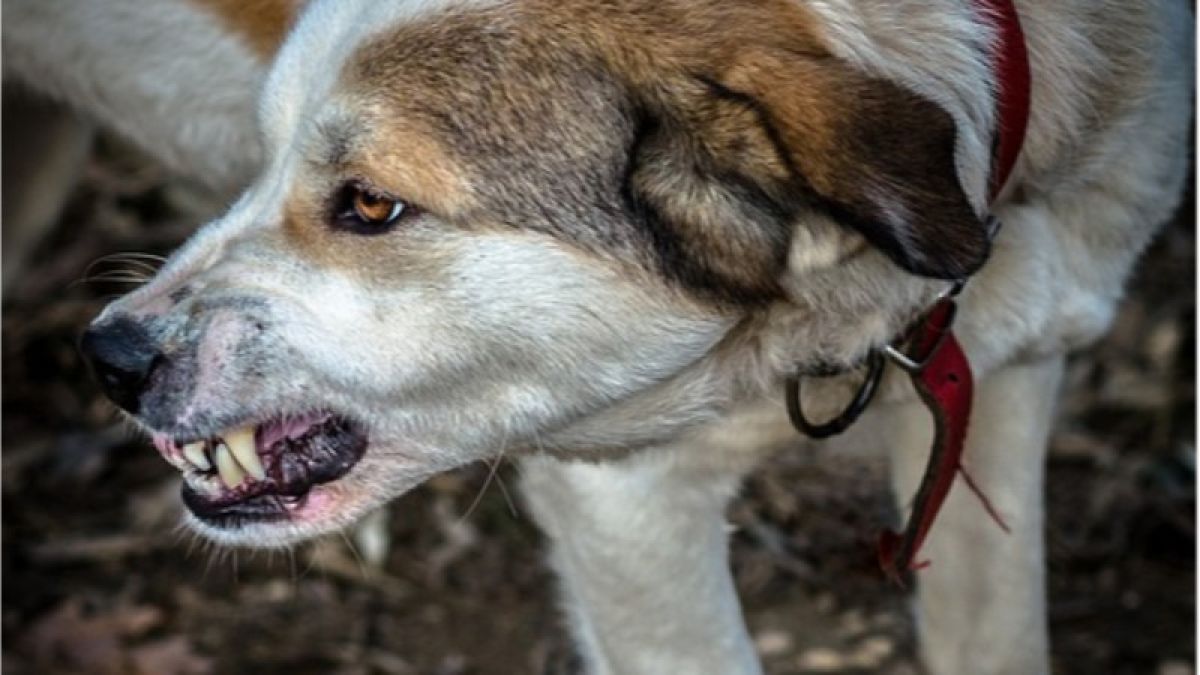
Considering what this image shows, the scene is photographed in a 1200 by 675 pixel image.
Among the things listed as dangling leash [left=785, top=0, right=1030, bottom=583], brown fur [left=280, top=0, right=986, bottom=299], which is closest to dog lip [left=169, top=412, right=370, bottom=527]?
brown fur [left=280, top=0, right=986, bottom=299]

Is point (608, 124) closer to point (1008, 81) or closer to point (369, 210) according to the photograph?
point (369, 210)

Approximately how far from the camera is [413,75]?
300cm

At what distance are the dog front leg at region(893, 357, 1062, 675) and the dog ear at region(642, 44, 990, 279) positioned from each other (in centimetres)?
109

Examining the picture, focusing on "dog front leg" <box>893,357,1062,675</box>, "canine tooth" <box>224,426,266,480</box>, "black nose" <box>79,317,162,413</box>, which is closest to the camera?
"black nose" <box>79,317,162,413</box>

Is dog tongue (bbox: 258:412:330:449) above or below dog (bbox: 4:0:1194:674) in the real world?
below

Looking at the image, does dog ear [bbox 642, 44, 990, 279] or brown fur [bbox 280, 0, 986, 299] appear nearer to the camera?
dog ear [bbox 642, 44, 990, 279]

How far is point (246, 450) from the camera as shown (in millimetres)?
3188

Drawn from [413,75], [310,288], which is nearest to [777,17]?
[413,75]

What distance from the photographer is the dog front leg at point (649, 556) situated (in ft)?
11.8

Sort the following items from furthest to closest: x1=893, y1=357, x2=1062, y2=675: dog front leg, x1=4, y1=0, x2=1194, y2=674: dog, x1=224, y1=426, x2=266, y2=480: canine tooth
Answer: x1=893, y1=357, x2=1062, y2=675: dog front leg
x1=224, y1=426, x2=266, y2=480: canine tooth
x1=4, y1=0, x2=1194, y2=674: dog

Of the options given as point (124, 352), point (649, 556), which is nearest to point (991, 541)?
point (649, 556)

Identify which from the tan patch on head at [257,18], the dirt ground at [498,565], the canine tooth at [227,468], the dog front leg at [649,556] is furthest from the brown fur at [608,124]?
the dirt ground at [498,565]

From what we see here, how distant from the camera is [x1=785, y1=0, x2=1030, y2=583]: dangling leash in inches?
122

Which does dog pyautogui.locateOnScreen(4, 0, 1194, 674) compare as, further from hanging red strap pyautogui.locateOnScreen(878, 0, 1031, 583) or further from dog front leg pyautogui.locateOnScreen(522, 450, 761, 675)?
dog front leg pyautogui.locateOnScreen(522, 450, 761, 675)
